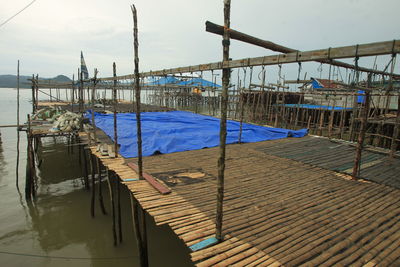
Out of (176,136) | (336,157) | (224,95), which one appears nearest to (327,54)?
(224,95)

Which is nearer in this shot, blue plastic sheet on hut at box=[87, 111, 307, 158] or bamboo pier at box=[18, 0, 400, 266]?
bamboo pier at box=[18, 0, 400, 266]

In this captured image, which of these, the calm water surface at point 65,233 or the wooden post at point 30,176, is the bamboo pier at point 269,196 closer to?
the calm water surface at point 65,233

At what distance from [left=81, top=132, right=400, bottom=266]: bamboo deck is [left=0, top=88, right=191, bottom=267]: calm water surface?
2.35 meters

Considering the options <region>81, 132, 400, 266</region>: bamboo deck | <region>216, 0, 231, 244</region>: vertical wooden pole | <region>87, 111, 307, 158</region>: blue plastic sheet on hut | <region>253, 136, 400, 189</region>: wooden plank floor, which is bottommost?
<region>81, 132, 400, 266</region>: bamboo deck

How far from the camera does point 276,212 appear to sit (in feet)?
14.1

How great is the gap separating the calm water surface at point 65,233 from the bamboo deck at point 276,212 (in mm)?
2348

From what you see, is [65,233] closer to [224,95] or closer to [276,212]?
[276,212]

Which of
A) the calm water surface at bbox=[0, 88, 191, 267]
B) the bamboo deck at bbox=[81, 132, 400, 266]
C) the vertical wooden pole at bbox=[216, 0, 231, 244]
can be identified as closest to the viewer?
the vertical wooden pole at bbox=[216, 0, 231, 244]

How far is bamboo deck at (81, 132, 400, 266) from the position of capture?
3.18m

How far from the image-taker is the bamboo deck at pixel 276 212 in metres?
3.18

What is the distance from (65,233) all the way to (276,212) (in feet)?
22.5

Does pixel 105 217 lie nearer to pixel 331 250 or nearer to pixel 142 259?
pixel 142 259

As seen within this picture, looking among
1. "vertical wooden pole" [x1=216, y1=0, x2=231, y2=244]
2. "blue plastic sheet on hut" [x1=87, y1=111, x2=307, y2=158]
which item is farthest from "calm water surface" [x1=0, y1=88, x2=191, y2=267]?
"vertical wooden pole" [x1=216, y1=0, x2=231, y2=244]

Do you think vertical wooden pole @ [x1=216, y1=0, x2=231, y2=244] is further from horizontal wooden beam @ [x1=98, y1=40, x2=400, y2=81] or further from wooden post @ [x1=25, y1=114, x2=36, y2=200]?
wooden post @ [x1=25, y1=114, x2=36, y2=200]
